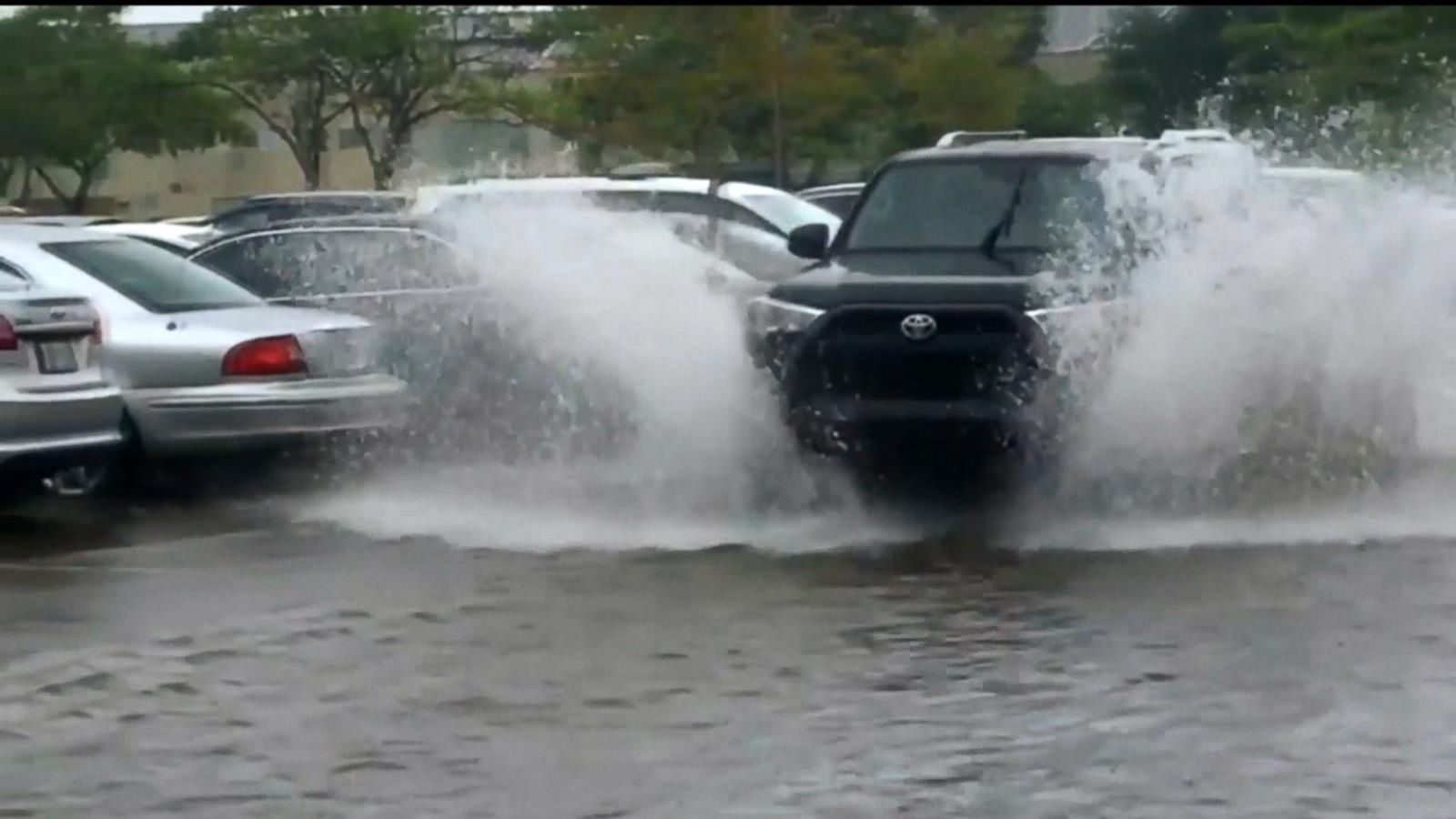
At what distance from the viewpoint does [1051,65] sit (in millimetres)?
23562

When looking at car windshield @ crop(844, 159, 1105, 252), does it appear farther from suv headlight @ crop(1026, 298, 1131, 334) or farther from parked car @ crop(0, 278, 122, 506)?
parked car @ crop(0, 278, 122, 506)

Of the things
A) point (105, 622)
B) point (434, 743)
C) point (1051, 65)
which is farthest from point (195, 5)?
point (434, 743)

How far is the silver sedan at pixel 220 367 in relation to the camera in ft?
43.3

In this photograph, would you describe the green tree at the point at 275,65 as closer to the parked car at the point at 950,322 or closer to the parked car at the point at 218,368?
the parked car at the point at 218,368

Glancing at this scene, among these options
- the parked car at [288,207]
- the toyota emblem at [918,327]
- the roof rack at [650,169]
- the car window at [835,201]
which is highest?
the toyota emblem at [918,327]

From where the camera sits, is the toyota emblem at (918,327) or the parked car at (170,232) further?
the parked car at (170,232)

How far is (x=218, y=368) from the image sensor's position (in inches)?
520

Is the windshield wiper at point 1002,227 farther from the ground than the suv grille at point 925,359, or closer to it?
farther from the ground

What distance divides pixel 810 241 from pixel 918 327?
68.8 inches

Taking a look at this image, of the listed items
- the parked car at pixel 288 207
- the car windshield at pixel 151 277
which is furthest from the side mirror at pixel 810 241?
the parked car at pixel 288 207

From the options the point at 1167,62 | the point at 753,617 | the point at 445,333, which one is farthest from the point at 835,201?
the point at 753,617

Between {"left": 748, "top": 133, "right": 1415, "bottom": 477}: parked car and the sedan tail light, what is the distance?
7.64 ft

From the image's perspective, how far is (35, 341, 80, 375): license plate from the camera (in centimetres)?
1251

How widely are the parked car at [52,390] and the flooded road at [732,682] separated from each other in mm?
870
